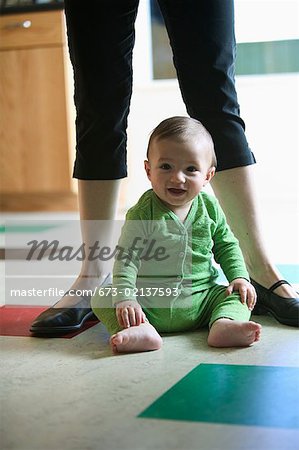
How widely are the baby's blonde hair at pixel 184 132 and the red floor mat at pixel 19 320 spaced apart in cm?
42

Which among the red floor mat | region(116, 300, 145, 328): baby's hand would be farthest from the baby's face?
the red floor mat

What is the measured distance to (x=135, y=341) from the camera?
1.14m

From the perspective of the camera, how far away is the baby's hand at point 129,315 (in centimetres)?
119

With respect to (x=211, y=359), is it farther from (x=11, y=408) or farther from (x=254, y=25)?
(x=254, y=25)

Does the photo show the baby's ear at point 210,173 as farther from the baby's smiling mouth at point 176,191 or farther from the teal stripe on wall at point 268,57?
the teal stripe on wall at point 268,57

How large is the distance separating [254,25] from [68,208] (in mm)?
1338

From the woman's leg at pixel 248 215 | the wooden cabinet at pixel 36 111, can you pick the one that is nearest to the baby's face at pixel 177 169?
the woman's leg at pixel 248 215

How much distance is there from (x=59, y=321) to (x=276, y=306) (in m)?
0.43

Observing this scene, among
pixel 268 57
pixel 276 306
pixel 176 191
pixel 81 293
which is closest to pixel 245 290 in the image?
pixel 276 306

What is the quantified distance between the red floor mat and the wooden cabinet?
5.96 ft

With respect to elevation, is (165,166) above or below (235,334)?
above

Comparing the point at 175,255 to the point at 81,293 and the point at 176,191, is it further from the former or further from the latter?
the point at 81,293

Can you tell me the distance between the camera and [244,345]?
3.78 feet

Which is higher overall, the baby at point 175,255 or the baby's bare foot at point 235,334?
the baby at point 175,255
